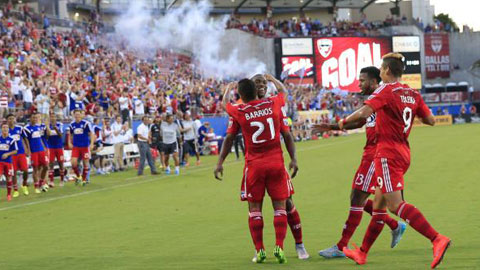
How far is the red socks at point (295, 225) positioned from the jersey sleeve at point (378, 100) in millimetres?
1882

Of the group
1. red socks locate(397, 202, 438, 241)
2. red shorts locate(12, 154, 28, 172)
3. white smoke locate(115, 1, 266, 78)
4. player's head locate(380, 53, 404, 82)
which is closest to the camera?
red socks locate(397, 202, 438, 241)

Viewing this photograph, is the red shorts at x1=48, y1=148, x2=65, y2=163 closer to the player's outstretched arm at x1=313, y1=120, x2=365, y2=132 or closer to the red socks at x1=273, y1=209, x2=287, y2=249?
the red socks at x1=273, y1=209, x2=287, y2=249

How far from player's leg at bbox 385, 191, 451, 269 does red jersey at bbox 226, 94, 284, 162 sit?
4.97 ft

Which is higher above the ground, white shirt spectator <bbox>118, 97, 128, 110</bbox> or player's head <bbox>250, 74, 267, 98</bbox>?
player's head <bbox>250, 74, 267, 98</bbox>

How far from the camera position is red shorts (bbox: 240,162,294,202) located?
28.8 feet

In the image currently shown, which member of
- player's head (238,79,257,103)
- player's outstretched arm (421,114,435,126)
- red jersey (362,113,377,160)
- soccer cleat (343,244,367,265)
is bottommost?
soccer cleat (343,244,367,265)

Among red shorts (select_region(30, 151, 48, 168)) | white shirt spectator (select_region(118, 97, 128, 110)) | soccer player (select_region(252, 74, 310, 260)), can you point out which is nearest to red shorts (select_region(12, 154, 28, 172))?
red shorts (select_region(30, 151, 48, 168))

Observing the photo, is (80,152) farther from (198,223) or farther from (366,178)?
(366,178)

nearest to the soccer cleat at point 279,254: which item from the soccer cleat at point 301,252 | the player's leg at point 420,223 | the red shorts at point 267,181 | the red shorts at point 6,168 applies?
the soccer cleat at point 301,252

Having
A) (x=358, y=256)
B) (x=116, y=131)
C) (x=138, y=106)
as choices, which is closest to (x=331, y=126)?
(x=358, y=256)

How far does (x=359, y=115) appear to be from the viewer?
7848mm

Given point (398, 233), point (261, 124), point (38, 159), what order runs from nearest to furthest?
point (261, 124) → point (398, 233) → point (38, 159)

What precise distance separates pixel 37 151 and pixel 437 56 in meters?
62.5

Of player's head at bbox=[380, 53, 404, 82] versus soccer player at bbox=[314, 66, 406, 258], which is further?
soccer player at bbox=[314, 66, 406, 258]
